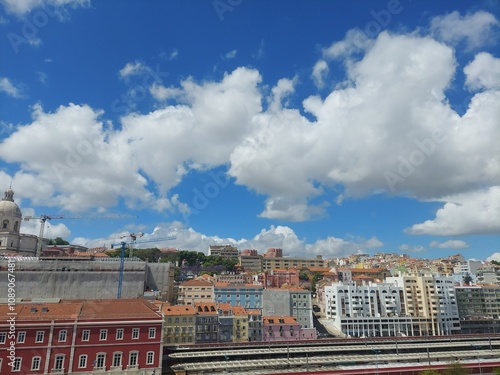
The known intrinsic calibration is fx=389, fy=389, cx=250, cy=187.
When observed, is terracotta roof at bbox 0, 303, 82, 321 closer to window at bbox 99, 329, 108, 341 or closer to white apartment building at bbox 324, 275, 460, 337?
window at bbox 99, 329, 108, 341

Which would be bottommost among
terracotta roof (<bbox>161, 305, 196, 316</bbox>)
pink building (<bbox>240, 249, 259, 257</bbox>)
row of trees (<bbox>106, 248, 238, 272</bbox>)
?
terracotta roof (<bbox>161, 305, 196, 316</bbox>)

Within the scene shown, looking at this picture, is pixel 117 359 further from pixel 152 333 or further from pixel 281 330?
pixel 281 330

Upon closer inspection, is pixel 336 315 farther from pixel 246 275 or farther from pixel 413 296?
pixel 246 275

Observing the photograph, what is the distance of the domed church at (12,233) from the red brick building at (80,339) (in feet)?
206

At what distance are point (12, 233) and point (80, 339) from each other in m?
68.9

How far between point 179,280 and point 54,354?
255ft

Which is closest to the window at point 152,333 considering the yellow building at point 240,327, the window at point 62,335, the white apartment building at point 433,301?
the window at point 62,335

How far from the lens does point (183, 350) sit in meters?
45.7

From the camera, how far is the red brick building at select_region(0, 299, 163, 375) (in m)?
33.9

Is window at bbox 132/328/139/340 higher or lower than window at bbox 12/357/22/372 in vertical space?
higher

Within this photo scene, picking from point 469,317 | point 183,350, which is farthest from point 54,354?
point 469,317

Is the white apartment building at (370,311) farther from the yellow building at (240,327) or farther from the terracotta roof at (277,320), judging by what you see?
the yellow building at (240,327)

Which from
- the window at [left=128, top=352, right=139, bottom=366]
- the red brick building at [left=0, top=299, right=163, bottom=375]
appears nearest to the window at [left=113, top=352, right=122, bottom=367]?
the red brick building at [left=0, top=299, right=163, bottom=375]

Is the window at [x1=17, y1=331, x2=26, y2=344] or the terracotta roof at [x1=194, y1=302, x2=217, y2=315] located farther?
the terracotta roof at [x1=194, y1=302, x2=217, y2=315]
